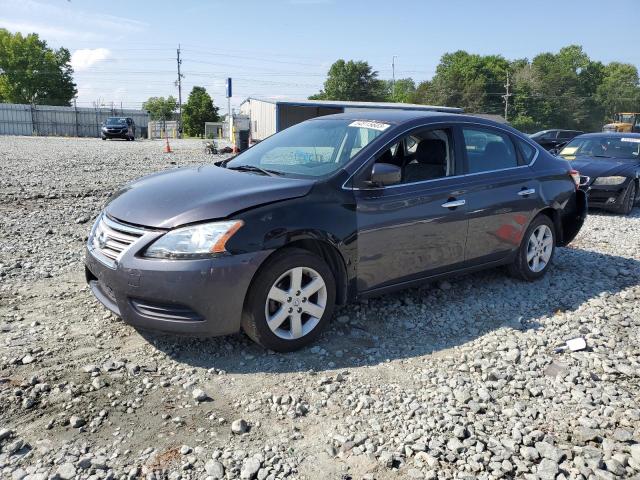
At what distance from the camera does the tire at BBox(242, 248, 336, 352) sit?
3.73 meters

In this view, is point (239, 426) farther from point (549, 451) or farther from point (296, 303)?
point (549, 451)

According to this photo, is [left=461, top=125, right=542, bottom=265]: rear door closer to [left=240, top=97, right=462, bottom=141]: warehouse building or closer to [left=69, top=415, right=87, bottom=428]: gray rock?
[left=69, top=415, right=87, bottom=428]: gray rock

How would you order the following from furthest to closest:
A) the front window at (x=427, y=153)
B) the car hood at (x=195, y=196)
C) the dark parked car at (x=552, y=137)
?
the dark parked car at (x=552, y=137) → the front window at (x=427, y=153) → the car hood at (x=195, y=196)

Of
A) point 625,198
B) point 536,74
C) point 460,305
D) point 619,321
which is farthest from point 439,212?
point 536,74

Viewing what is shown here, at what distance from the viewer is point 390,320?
15.6 ft

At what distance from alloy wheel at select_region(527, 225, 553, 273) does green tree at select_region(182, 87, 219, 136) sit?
221 feet

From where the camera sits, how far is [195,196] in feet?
12.7

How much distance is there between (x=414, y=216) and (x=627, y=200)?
7.83m

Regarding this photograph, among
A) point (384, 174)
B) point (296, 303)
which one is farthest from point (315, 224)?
point (384, 174)

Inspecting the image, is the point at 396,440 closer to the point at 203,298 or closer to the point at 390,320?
the point at 203,298

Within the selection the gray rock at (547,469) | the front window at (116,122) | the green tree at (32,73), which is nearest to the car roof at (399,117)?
the gray rock at (547,469)

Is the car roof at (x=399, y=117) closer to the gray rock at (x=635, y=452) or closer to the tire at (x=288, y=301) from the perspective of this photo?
the tire at (x=288, y=301)

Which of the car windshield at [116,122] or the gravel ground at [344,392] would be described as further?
the car windshield at [116,122]

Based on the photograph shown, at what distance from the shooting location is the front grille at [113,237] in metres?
3.73
